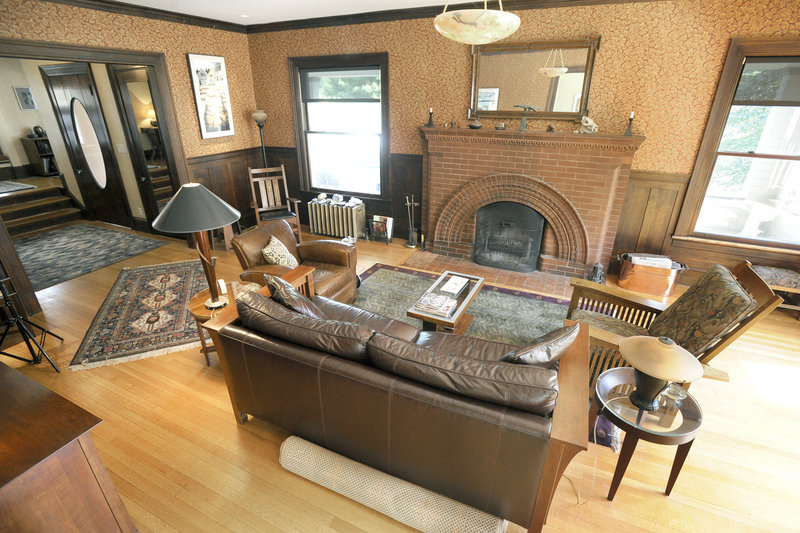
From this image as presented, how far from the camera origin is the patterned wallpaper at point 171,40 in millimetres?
3387

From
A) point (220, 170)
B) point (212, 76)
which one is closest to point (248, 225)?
point (220, 170)

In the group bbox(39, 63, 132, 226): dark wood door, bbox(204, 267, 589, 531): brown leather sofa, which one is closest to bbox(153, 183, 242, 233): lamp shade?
bbox(204, 267, 589, 531): brown leather sofa

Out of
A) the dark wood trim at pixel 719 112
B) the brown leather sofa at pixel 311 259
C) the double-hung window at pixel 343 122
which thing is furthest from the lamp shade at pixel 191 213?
the dark wood trim at pixel 719 112

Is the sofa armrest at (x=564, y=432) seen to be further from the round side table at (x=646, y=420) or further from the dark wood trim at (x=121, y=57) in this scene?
the dark wood trim at (x=121, y=57)

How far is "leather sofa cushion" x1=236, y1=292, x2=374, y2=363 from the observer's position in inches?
71.7

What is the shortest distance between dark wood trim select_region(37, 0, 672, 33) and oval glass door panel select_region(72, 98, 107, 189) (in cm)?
222

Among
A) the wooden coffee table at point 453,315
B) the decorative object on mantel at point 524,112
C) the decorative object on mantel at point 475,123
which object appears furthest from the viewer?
the decorative object on mantel at point 475,123

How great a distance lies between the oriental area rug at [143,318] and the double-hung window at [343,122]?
2349 mm

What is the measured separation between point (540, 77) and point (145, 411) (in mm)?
4696

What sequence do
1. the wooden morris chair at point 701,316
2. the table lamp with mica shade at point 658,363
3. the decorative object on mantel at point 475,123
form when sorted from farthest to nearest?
the decorative object on mantel at point 475,123 < the wooden morris chair at point 701,316 < the table lamp with mica shade at point 658,363

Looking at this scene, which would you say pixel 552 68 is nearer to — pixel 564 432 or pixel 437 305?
pixel 437 305

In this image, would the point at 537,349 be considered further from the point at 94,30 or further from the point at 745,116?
the point at 94,30

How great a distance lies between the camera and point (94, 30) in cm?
384

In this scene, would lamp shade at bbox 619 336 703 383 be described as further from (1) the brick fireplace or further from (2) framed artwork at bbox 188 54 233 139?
(2) framed artwork at bbox 188 54 233 139
